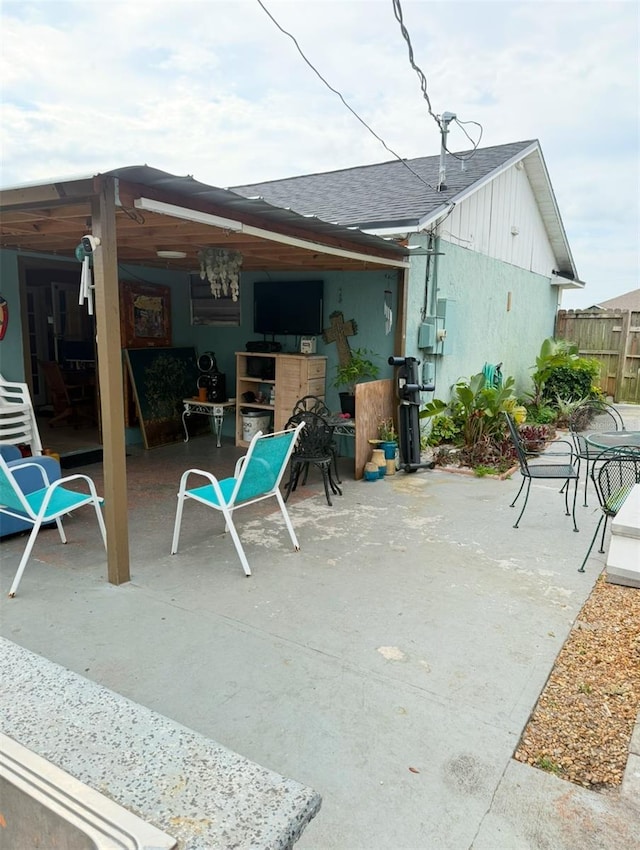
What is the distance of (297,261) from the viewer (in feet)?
20.5

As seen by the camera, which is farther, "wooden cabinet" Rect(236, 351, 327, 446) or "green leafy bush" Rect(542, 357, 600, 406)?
"green leafy bush" Rect(542, 357, 600, 406)

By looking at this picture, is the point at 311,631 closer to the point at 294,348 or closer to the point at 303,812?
the point at 303,812

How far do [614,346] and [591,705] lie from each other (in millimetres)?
11504

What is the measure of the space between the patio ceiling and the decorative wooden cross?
636 mm

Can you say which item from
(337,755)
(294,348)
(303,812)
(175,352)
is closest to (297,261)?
(294,348)

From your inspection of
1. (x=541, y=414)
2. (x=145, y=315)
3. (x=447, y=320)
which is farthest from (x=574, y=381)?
(x=145, y=315)

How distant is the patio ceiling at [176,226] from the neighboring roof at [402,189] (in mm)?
616

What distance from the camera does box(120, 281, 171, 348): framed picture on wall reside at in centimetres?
738

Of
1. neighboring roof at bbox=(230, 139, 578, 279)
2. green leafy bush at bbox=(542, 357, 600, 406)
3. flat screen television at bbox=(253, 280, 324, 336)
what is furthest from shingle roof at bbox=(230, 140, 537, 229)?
green leafy bush at bbox=(542, 357, 600, 406)

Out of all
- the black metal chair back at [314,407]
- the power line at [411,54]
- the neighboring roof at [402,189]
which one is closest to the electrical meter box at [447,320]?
the neighboring roof at [402,189]

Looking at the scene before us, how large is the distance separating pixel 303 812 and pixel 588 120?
9454 mm

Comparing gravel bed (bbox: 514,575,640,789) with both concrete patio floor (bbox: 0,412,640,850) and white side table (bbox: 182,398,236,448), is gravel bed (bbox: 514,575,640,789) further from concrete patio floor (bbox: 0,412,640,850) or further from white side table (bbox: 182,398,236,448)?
white side table (bbox: 182,398,236,448)

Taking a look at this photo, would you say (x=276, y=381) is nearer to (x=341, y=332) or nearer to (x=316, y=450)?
(x=341, y=332)

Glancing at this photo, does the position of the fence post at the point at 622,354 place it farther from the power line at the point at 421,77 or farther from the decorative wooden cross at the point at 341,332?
the decorative wooden cross at the point at 341,332
